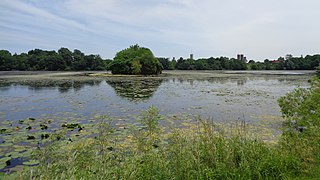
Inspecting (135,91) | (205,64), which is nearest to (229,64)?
(205,64)

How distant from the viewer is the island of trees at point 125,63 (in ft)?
196

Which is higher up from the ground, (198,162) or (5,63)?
(5,63)

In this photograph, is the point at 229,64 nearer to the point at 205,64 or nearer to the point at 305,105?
the point at 205,64

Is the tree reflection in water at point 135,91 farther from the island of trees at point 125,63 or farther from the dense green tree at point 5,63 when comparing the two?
the dense green tree at point 5,63

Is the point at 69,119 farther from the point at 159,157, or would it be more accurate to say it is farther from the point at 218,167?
the point at 218,167

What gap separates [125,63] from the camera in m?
58.7

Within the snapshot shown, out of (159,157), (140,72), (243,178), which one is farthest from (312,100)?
(140,72)

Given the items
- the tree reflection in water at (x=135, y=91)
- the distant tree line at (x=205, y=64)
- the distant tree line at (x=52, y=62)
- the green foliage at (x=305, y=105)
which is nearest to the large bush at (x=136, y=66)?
the tree reflection in water at (x=135, y=91)

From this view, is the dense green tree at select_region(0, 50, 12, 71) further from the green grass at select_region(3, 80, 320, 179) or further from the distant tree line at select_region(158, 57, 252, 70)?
the green grass at select_region(3, 80, 320, 179)

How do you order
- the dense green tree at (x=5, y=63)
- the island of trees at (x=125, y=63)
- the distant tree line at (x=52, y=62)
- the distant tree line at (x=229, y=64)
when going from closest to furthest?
the island of trees at (x=125, y=63)
the dense green tree at (x=5, y=63)
the distant tree line at (x=52, y=62)
the distant tree line at (x=229, y=64)

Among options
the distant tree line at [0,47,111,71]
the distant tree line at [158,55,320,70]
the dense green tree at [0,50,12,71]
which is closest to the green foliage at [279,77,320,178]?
the distant tree line at [0,47,111,71]

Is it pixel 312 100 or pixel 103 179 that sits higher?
pixel 312 100

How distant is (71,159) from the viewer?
3.94 metres

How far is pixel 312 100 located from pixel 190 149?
5640 mm
